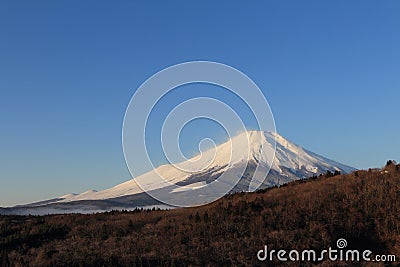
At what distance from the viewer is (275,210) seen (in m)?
20.4

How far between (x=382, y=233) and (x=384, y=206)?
221 centimetres

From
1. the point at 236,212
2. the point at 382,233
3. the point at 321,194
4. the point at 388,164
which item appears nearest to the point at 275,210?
the point at 236,212

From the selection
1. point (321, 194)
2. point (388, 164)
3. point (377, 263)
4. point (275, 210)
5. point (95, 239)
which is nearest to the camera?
point (377, 263)

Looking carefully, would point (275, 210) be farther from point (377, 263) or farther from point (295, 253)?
point (377, 263)

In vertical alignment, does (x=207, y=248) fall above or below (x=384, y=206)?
below

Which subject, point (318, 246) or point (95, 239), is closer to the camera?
point (318, 246)

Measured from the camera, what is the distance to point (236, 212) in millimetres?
21141

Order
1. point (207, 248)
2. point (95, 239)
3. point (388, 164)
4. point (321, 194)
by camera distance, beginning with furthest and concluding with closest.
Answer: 1. point (388, 164)
2. point (321, 194)
3. point (95, 239)
4. point (207, 248)

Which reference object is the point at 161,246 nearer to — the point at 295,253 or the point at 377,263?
the point at 295,253

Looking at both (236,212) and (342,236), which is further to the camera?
(236,212)

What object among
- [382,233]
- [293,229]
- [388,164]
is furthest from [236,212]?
[388,164]

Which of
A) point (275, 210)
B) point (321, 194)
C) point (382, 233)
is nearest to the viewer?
point (382, 233)

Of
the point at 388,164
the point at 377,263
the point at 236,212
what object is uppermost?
the point at 388,164

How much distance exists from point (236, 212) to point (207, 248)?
A: 5.37m
